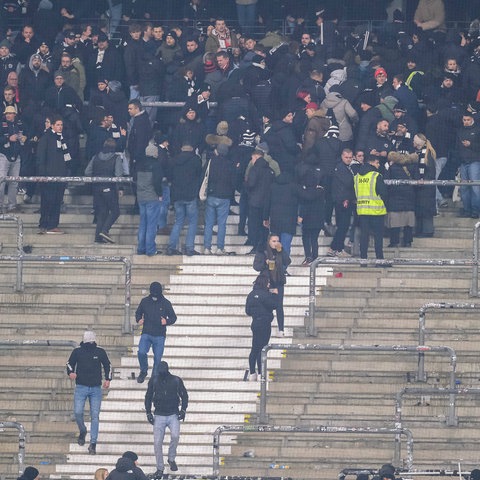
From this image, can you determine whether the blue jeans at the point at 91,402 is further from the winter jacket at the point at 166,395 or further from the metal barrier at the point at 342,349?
the metal barrier at the point at 342,349

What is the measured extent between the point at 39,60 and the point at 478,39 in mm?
7540

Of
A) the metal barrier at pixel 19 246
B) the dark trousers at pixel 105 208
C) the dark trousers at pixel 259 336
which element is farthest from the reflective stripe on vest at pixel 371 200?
the metal barrier at pixel 19 246

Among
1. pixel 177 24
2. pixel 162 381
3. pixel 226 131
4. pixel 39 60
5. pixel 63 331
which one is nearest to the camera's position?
pixel 162 381

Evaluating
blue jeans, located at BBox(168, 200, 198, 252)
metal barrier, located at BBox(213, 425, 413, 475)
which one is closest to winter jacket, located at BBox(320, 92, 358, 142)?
blue jeans, located at BBox(168, 200, 198, 252)

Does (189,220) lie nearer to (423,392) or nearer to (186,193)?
(186,193)

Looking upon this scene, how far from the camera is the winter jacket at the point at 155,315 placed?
90.8ft

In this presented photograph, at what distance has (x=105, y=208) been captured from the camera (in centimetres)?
3086

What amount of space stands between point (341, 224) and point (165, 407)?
5.17 m

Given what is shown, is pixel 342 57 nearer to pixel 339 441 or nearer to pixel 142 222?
pixel 142 222

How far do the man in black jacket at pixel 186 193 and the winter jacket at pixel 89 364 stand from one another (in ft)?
12.3

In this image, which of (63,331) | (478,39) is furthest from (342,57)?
(63,331)

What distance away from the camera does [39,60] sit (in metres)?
33.8

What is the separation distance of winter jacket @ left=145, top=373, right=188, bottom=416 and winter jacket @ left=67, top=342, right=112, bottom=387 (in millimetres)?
754

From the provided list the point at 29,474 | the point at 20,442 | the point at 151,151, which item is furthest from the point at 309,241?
the point at 29,474
